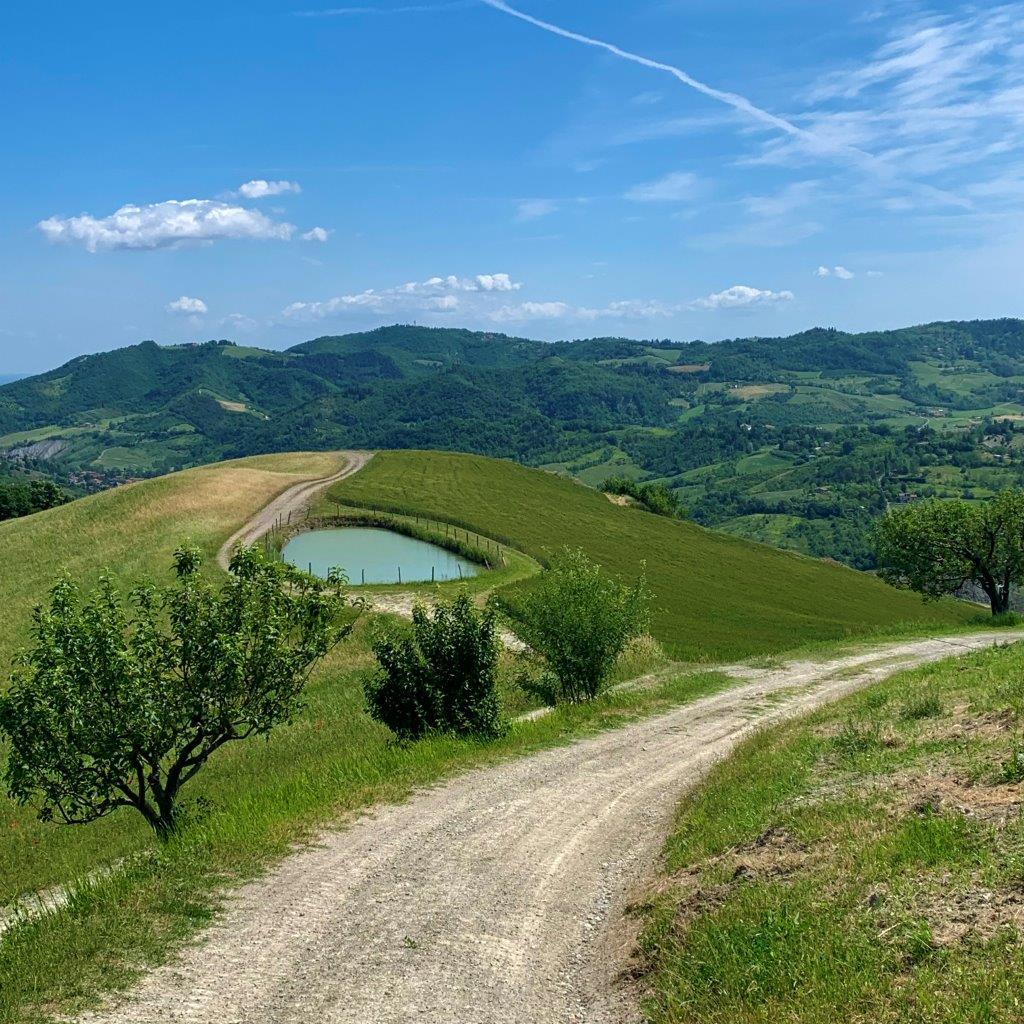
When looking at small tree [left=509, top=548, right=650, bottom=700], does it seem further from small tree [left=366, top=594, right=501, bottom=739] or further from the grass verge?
small tree [left=366, top=594, right=501, bottom=739]

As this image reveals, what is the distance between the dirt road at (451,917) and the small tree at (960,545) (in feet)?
177

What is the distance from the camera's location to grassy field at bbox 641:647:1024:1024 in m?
9.80

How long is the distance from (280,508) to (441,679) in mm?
70518

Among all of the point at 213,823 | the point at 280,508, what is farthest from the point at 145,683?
the point at 280,508

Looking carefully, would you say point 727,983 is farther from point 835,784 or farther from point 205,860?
point 205,860

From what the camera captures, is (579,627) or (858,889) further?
(579,627)

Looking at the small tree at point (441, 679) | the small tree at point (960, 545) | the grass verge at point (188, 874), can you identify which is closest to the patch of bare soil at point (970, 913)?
the grass verge at point (188, 874)

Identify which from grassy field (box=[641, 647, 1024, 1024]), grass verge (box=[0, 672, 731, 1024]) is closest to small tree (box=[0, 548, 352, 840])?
grass verge (box=[0, 672, 731, 1024])

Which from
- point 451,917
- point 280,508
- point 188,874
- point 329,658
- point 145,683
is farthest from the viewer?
point 280,508

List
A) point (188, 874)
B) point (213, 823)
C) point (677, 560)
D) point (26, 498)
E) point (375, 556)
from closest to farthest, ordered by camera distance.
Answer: point (188, 874) → point (213, 823) → point (375, 556) → point (677, 560) → point (26, 498)

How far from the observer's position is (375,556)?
264 ft

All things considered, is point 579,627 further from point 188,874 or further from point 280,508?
point 280,508

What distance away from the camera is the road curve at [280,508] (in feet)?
260

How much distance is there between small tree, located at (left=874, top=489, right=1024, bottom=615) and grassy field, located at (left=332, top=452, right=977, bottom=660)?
4.38 m
